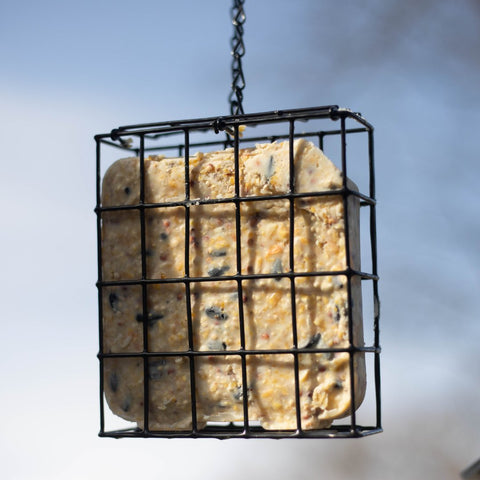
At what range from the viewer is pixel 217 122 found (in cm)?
168

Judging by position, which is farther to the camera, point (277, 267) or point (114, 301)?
point (114, 301)

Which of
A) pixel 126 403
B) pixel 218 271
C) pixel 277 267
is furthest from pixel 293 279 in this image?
pixel 126 403

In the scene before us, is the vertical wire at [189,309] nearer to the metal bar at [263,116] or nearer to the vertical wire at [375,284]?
the metal bar at [263,116]

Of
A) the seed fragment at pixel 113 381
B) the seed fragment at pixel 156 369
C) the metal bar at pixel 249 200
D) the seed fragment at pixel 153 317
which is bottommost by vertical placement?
the seed fragment at pixel 113 381

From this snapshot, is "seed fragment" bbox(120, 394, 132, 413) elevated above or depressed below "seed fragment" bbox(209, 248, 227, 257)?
below

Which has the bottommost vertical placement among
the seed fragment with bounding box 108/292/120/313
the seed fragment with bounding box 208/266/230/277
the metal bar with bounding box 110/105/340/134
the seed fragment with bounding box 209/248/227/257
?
the seed fragment with bounding box 108/292/120/313

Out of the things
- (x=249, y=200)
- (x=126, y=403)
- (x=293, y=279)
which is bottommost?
(x=126, y=403)

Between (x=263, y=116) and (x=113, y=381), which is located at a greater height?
(x=263, y=116)

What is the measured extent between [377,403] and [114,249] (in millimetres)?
575

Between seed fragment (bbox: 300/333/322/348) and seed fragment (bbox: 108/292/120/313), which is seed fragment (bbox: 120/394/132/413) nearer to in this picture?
seed fragment (bbox: 108/292/120/313)

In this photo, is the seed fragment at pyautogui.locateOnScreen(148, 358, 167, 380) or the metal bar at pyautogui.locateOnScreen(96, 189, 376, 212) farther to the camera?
the seed fragment at pyautogui.locateOnScreen(148, 358, 167, 380)

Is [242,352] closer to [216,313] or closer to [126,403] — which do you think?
[216,313]

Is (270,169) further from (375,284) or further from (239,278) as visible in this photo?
(375,284)

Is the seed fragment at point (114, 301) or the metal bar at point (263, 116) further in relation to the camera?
the seed fragment at point (114, 301)
